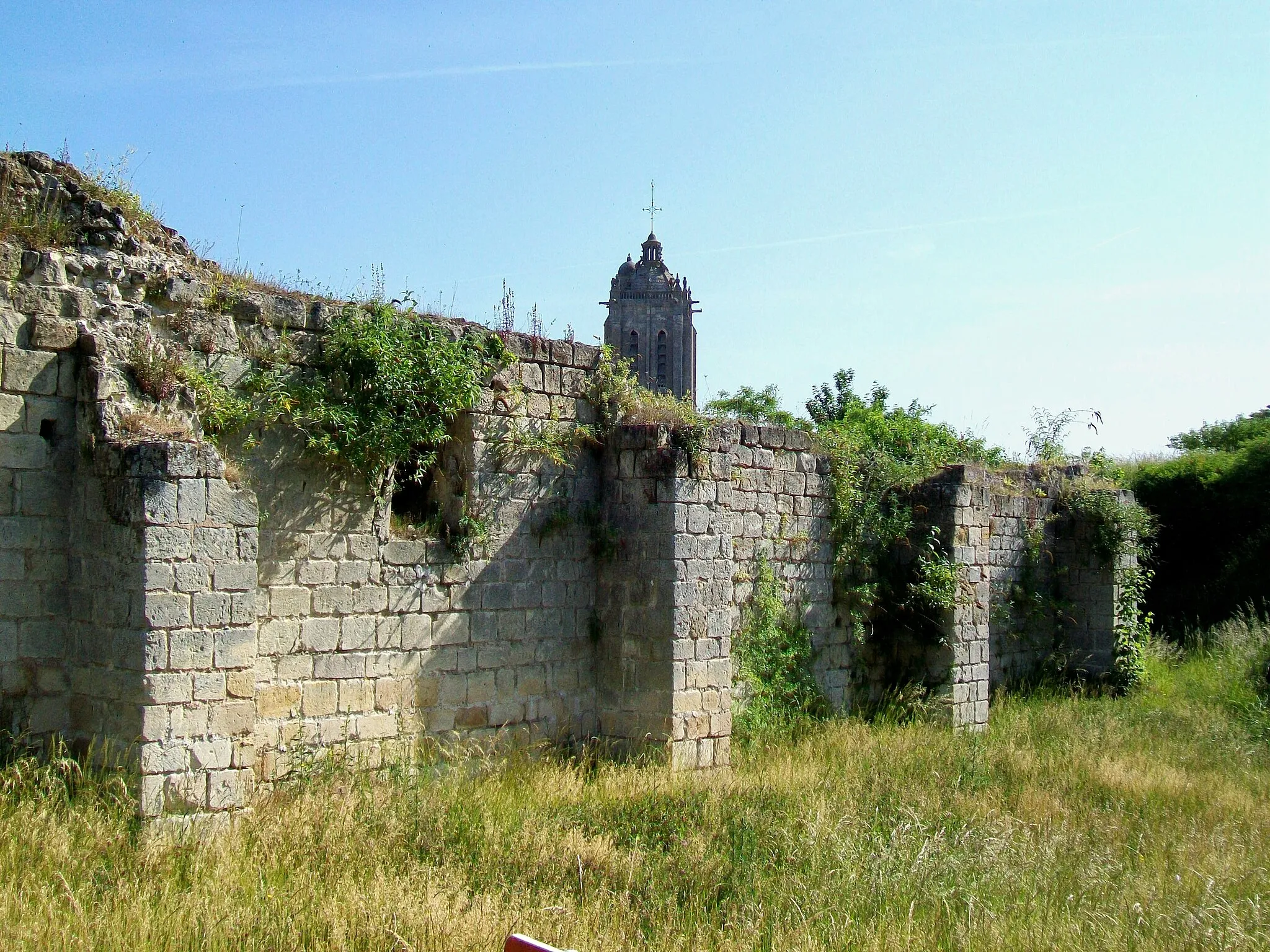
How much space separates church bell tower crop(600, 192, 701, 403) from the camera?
50812 mm

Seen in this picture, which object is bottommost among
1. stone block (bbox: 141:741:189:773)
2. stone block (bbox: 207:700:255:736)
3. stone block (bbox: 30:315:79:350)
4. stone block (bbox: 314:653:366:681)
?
stone block (bbox: 141:741:189:773)

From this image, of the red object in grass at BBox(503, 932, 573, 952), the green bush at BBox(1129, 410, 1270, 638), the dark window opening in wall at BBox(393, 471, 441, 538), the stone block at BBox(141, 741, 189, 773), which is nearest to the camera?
the red object in grass at BBox(503, 932, 573, 952)

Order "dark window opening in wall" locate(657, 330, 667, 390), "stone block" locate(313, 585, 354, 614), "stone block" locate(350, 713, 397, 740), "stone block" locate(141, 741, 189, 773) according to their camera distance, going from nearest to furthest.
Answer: "stone block" locate(141, 741, 189, 773) → "stone block" locate(313, 585, 354, 614) → "stone block" locate(350, 713, 397, 740) → "dark window opening in wall" locate(657, 330, 667, 390)

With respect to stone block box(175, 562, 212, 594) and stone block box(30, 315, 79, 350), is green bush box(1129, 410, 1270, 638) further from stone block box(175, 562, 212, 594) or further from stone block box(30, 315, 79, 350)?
stone block box(30, 315, 79, 350)

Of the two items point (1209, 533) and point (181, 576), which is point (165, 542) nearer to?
point (181, 576)

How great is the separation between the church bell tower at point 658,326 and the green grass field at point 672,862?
42.0 metres

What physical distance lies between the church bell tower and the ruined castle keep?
132 feet

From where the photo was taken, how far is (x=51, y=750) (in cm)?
601

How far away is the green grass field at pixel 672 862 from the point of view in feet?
16.2

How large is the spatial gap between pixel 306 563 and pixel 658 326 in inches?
1784

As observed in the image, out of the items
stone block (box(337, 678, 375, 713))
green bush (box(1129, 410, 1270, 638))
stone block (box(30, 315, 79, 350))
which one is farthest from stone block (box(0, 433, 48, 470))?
green bush (box(1129, 410, 1270, 638))

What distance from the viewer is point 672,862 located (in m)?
6.23

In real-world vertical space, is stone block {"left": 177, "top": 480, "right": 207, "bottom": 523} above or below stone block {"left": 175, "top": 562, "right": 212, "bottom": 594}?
above

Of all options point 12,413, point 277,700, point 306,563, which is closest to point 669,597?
point 306,563
